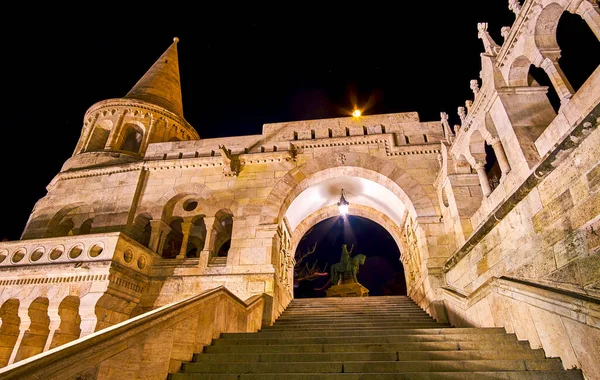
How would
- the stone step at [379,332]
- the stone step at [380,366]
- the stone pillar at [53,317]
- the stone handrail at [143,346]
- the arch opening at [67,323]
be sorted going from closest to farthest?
the stone handrail at [143,346] < the stone step at [380,366] < the stone step at [379,332] < the stone pillar at [53,317] < the arch opening at [67,323]

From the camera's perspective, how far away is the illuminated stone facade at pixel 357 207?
12.3ft

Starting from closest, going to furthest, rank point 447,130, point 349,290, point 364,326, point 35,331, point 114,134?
point 364,326
point 35,331
point 447,130
point 114,134
point 349,290

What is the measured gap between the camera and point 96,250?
750 centimetres

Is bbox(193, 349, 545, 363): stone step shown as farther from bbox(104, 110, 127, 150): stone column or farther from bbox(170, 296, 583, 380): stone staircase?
bbox(104, 110, 127, 150): stone column

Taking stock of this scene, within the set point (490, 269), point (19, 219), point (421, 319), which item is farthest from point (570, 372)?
point (19, 219)

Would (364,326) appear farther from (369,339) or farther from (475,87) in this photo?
(475,87)

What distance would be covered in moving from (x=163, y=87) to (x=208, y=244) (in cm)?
841

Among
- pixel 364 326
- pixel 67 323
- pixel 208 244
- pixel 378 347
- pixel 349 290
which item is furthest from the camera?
pixel 349 290

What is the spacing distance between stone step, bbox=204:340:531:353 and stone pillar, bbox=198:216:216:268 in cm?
425

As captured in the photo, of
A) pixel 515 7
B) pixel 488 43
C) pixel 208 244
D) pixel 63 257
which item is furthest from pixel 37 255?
pixel 515 7

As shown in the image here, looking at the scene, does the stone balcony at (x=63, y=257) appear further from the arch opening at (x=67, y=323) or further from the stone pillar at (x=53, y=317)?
the arch opening at (x=67, y=323)

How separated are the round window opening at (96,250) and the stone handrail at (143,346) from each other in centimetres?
394

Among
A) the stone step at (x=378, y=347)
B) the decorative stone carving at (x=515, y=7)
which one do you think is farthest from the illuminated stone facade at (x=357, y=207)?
the stone step at (x=378, y=347)

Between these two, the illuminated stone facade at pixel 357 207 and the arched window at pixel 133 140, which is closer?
the illuminated stone facade at pixel 357 207
